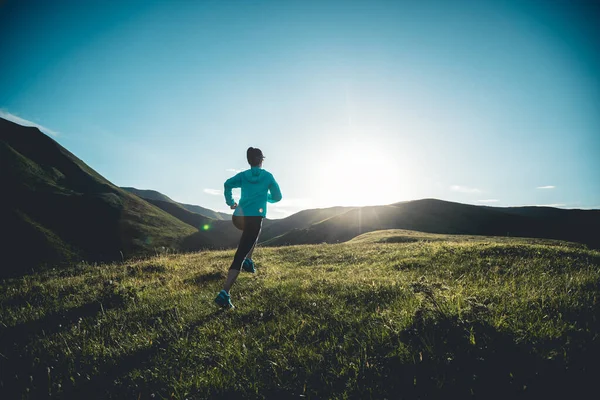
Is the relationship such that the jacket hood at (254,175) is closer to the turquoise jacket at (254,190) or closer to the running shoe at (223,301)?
the turquoise jacket at (254,190)

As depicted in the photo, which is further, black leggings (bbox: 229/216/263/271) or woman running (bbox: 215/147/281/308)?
woman running (bbox: 215/147/281/308)

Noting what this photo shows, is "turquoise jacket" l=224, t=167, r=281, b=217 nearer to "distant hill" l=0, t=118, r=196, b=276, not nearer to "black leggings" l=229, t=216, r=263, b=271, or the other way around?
"black leggings" l=229, t=216, r=263, b=271

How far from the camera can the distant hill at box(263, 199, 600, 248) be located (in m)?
90.1

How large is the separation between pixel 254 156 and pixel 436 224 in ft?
354

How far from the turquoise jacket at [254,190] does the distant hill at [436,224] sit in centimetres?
7676

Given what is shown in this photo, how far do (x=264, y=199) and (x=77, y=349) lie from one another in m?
4.26

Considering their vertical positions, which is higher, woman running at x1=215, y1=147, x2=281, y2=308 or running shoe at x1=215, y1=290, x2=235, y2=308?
woman running at x1=215, y1=147, x2=281, y2=308

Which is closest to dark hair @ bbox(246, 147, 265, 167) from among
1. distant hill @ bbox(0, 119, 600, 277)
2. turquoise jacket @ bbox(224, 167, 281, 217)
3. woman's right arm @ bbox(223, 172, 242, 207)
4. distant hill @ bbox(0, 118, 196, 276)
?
turquoise jacket @ bbox(224, 167, 281, 217)

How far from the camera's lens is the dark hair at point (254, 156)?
6.48 metres

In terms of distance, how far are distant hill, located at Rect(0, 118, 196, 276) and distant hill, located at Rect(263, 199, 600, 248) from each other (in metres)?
60.5

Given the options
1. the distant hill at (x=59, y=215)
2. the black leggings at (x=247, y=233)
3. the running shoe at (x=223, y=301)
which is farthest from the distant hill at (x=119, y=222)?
the running shoe at (x=223, y=301)

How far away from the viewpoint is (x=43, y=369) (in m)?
3.72

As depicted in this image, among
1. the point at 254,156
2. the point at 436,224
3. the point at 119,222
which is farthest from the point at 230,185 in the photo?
the point at 119,222

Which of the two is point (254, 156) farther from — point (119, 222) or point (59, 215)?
point (59, 215)
